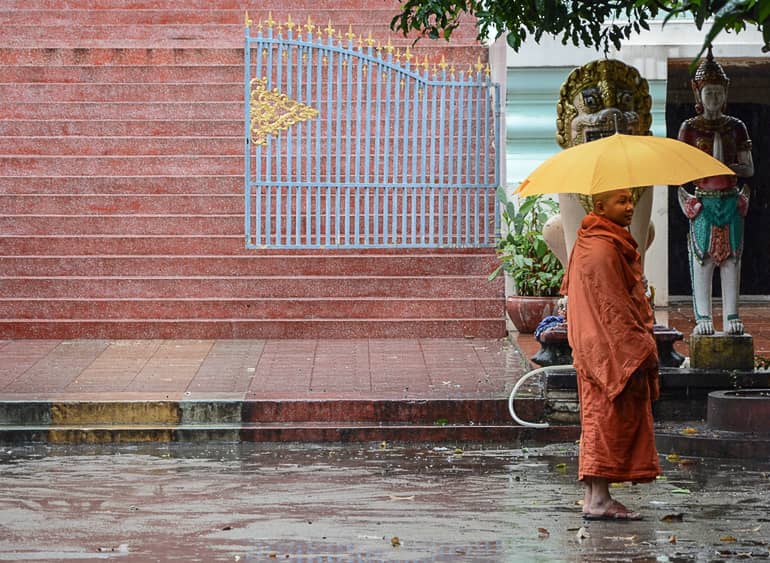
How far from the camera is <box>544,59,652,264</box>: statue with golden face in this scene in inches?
381

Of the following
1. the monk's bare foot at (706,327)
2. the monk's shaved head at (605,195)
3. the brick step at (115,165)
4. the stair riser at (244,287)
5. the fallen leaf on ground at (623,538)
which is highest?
the brick step at (115,165)

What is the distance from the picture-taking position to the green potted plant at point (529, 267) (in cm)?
1307

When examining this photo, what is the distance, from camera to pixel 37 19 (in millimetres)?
17734

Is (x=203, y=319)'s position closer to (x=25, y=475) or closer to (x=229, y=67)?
(x=229, y=67)

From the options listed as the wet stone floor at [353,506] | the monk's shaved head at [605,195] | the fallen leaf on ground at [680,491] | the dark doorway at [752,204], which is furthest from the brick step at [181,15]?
the monk's shaved head at [605,195]

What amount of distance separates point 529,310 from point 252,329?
235 cm

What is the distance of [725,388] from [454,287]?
4.35 metres

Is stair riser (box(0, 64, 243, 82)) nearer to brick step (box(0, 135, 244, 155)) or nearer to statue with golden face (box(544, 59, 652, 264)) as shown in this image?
brick step (box(0, 135, 244, 155))

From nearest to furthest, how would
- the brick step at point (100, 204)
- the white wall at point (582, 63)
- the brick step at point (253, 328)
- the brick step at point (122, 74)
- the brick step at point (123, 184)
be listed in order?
1. the brick step at point (253, 328)
2. the brick step at point (100, 204)
3. the brick step at point (123, 184)
4. the white wall at point (582, 63)
5. the brick step at point (122, 74)

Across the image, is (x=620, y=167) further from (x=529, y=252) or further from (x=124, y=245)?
(x=124, y=245)

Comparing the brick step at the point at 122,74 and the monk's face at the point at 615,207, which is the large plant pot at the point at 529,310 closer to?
the brick step at the point at 122,74

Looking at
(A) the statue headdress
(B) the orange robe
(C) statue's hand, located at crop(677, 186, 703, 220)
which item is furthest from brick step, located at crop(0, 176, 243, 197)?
(B) the orange robe

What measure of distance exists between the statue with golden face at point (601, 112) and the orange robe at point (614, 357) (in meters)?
2.99

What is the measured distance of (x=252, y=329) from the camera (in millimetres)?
13109
